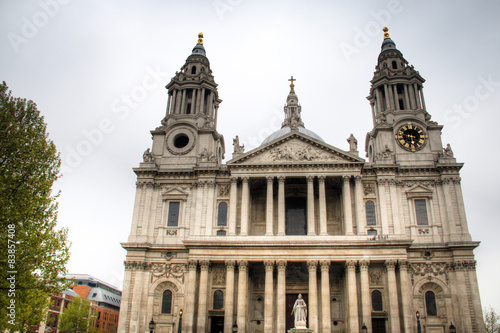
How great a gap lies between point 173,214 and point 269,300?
12.2 m

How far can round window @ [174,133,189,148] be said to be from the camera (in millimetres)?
43094

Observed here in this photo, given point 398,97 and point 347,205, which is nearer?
point 347,205

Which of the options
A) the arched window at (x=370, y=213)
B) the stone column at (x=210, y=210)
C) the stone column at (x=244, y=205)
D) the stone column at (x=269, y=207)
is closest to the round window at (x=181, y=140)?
the stone column at (x=210, y=210)

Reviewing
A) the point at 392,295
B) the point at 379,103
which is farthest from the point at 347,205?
the point at 379,103

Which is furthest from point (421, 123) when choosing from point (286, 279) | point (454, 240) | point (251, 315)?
point (251, 315)

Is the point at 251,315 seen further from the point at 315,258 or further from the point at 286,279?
the point at 315,258

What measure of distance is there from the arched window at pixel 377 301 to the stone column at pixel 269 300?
824cm

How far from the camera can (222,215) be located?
38625 millimetres

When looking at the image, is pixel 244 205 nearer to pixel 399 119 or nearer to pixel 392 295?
pixel 392 295

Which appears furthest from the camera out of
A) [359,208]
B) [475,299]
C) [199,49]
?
[199,49]

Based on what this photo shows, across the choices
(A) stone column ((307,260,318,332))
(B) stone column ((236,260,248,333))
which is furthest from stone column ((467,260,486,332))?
(B) stone column ((236,260,248,333))

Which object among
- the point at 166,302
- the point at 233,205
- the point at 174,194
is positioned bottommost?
the point at 166,302

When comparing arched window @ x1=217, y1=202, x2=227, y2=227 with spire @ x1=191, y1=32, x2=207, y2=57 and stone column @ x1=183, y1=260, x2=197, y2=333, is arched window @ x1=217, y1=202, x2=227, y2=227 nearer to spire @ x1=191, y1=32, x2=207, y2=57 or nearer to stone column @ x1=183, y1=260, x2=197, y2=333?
stone column @ x1=183, y1=260, x2=197, y2=333

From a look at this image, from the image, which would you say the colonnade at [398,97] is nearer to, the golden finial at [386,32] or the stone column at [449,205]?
→ the golden finial at [386,32]
